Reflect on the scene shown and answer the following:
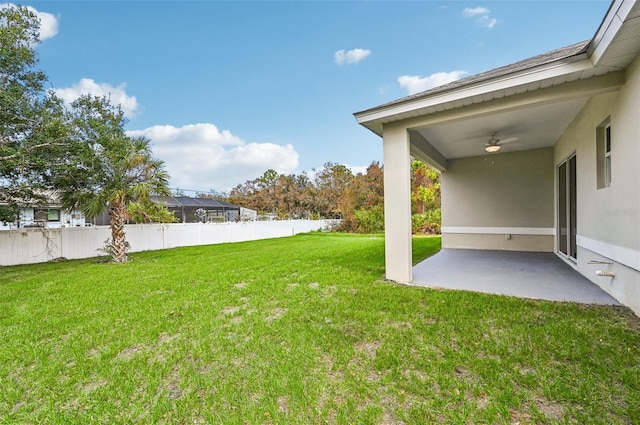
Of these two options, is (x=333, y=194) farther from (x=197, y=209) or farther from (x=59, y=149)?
(x=59, y=149)

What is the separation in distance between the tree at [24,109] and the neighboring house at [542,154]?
7.45 metres

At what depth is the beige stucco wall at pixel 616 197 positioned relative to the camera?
10.6 feet

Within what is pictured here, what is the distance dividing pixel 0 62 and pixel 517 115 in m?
11.0

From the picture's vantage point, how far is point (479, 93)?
4137mm

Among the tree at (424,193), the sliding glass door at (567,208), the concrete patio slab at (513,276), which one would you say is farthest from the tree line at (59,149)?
the tree at (424,193)

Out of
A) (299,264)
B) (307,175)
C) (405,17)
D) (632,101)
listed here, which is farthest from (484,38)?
(307,175)

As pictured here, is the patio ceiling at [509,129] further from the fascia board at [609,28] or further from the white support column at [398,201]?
the fascia board at [609,28]

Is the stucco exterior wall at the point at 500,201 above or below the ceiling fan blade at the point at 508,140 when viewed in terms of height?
below

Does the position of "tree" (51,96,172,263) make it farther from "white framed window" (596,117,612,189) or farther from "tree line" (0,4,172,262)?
"white framed window" (596,117,612,189)

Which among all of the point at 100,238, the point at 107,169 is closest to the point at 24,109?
the point at 107,169

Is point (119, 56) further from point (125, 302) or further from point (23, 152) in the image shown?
point (125, 302)

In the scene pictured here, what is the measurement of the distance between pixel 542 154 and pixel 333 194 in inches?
896

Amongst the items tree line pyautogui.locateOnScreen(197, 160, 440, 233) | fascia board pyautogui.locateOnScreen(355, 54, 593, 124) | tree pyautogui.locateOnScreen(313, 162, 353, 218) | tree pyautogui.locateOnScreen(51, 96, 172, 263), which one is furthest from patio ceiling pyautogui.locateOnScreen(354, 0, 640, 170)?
tree pyautogui.locateOnScreen(313, 162, 353, 218)

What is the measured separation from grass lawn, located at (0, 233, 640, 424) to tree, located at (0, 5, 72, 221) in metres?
3.93
